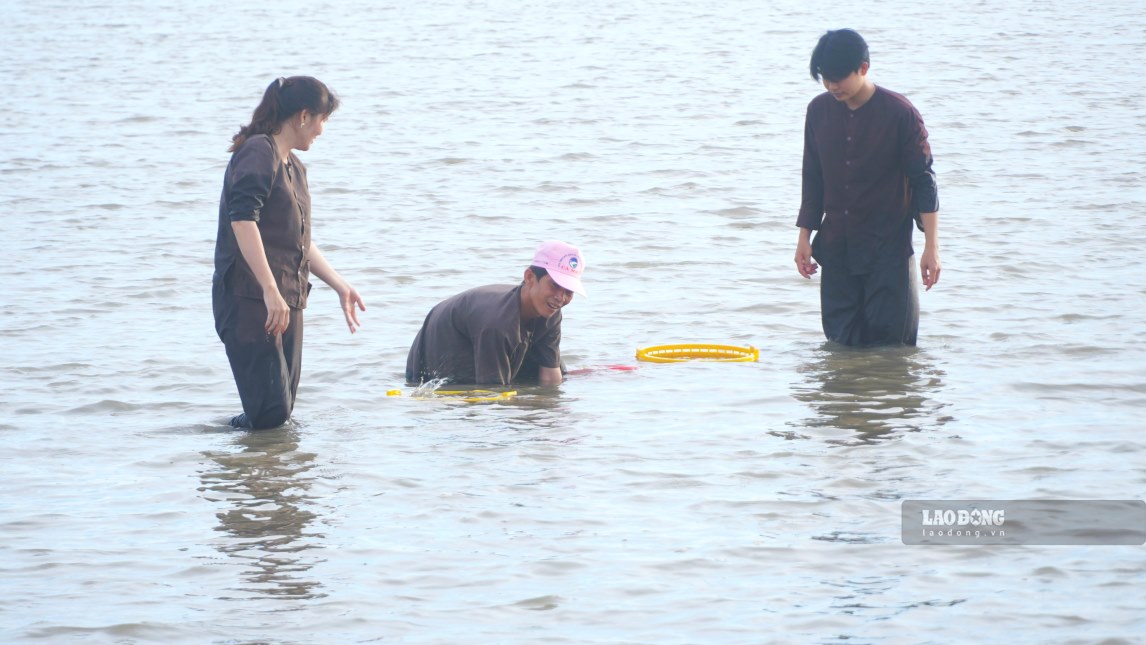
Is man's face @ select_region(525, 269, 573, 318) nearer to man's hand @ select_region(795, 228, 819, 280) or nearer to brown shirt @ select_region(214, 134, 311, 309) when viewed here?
brown shirt @ select_region(214, 134, 311, 309)

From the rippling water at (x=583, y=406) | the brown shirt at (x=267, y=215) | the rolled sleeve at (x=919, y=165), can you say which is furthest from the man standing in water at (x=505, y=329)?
the rolled sleeve at (x=919, y=165)

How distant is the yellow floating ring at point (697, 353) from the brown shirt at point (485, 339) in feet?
3.75

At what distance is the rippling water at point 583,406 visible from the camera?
5906mm

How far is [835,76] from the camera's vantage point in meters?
8.51

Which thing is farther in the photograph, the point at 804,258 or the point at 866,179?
the point at 804,258

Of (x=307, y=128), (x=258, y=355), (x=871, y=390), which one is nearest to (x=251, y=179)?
(x=307, y=128)

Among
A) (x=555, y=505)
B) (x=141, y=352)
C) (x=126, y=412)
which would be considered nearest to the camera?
(x=555, y=505)

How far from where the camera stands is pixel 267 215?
7266mm

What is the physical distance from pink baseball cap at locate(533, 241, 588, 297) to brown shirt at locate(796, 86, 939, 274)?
1.69m

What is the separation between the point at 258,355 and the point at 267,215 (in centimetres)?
69

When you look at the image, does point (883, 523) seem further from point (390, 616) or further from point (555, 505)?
point (390, 616)

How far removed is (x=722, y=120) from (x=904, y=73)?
4.74 metres

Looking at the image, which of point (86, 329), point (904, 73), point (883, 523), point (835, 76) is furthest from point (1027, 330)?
point (904, 73)

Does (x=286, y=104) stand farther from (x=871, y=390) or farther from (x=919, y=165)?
(x=871, y=390)
